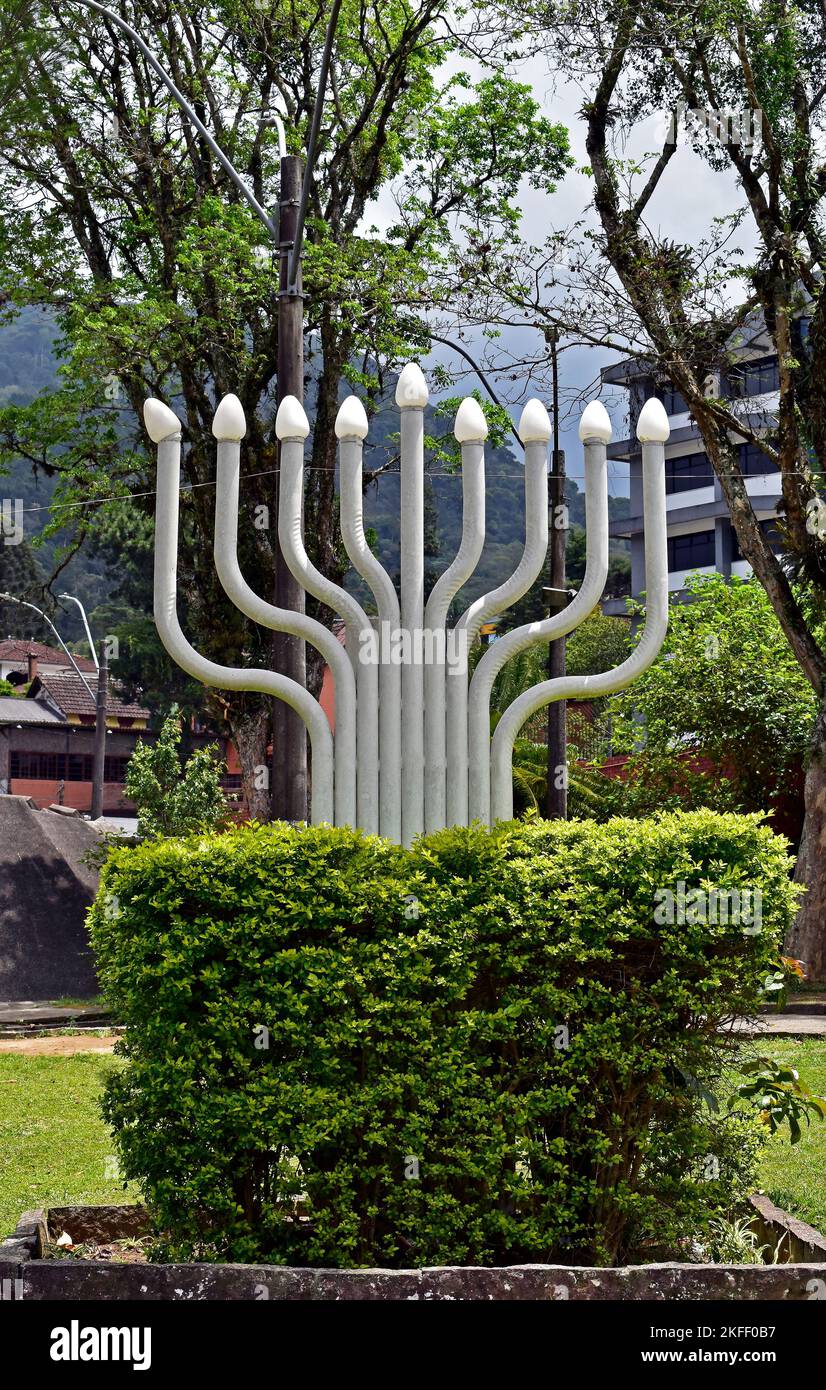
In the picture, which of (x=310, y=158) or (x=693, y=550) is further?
(x=693, y=550)

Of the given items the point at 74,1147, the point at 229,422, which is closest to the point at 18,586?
the point at 74,1147

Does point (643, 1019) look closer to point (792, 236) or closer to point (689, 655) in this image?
point (792, 236)

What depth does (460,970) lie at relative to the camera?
530cm

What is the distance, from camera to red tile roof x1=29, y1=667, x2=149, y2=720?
166ft

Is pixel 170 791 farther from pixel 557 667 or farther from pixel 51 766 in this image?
pixel 51 766

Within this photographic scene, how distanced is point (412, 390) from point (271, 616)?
1274mm

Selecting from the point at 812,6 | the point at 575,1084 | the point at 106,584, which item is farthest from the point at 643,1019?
the point at 106,584

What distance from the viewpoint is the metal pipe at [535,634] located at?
6492 mm

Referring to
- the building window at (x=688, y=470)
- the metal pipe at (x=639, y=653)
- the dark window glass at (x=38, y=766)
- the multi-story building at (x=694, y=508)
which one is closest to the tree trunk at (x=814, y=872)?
the metal pipe at (x=639, y=653)

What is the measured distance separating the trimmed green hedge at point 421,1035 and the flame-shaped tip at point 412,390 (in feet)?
7.33

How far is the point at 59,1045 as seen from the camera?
13516 millimetres

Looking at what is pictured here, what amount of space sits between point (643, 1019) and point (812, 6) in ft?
52.6

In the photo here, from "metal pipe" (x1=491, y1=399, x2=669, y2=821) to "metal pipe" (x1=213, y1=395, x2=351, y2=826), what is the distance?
0.71 metres

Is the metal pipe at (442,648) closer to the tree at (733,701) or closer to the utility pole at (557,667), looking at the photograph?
the utility pole at (557,667)
